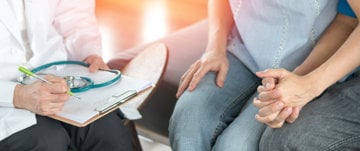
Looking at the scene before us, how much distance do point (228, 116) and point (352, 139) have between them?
301mm

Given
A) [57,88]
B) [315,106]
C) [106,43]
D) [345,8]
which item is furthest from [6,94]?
[106,43]

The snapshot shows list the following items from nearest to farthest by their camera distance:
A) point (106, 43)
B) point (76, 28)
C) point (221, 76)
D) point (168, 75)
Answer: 1. point (221, 76)
2. point (76, 28)
3. point (168, 75)
4. point (106, 43)

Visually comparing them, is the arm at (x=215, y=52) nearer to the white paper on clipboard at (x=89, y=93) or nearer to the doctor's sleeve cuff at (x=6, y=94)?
the white paper on clipboard at (x=89, y=93)

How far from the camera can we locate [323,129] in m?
1.06

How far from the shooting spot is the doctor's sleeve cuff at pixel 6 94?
1.15 meters

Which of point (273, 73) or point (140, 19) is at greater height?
point (273, 73)

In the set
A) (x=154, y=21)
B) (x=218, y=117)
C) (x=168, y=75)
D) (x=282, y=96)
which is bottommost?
(x=154, y=21)

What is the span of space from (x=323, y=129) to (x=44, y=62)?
0.69 meters

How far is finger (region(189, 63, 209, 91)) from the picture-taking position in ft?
4.21

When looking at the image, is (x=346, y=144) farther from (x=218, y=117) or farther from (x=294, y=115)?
(x=218, y=117)

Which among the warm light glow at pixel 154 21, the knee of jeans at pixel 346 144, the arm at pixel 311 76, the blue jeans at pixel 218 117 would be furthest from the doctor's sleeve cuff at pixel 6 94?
the warm light glow at pixel 154 21

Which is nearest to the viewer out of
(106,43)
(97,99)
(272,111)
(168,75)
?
(272,111)

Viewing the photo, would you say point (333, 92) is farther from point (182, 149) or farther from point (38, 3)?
point (38, 3)

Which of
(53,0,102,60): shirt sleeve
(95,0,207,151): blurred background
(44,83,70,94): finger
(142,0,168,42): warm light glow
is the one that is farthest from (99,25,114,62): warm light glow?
(44,83,70,94): finger
